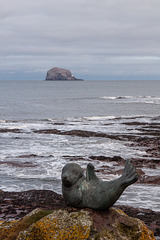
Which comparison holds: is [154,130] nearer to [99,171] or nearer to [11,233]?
[99,171]

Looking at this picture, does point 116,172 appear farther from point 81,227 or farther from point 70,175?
point 81,227

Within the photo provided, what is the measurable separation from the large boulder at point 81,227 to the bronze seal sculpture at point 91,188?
16 cm

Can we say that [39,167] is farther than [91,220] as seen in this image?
Yes

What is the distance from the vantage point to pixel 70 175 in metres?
6.49

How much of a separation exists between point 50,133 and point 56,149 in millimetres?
8209

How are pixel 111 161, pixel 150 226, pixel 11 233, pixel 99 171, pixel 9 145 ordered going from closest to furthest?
pixel 11 233 → pixel 150 226 → pixel 99 171 → pixel 111 161 → pixel 9 145

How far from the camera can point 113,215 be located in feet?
20.5


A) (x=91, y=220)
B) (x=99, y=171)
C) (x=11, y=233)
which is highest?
(x=91, y=220)

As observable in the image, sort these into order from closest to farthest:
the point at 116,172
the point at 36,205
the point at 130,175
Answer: the point at 130,175 < the point at 36,205 < the point at 116,172

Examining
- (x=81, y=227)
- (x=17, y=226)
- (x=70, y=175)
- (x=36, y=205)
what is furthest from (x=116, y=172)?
(x=81, y=227)

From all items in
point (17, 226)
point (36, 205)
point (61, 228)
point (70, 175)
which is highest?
point (70, 175)

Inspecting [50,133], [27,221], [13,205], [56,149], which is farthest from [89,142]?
[27,221]

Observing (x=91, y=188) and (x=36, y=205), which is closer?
(x=91, y=188)

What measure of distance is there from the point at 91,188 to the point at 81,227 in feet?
3.02
